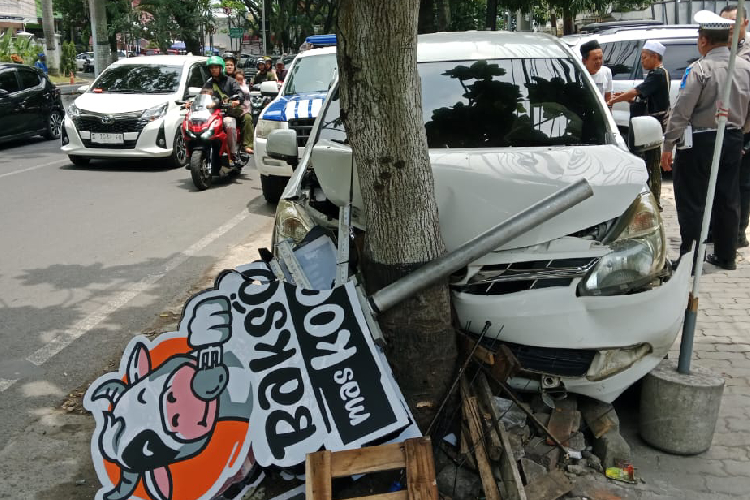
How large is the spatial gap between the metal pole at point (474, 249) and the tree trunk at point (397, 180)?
0.07 m

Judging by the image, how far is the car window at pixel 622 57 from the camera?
38.3 feet

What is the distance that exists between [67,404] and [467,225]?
2.54 metres

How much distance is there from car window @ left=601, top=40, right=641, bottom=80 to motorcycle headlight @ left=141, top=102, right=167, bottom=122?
7.02 m

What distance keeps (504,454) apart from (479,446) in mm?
110

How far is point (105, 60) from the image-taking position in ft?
85.0

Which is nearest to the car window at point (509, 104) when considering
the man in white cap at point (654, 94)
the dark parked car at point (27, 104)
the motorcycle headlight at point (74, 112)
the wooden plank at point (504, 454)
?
the wooden plank at point (504, 454)

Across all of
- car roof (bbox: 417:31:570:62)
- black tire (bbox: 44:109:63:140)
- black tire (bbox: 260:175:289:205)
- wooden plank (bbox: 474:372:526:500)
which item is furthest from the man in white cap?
black tire (bbox: 44:109:63:140)

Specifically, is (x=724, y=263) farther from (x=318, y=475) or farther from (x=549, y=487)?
(x=318, y=475)

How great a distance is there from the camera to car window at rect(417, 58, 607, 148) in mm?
4766

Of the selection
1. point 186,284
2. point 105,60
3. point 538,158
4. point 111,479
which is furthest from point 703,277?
point 105,60

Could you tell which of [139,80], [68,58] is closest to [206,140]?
[139,80]

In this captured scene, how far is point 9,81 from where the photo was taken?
15.9 metres

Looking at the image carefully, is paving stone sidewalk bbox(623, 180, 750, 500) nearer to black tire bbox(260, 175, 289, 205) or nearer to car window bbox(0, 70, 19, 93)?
black tire bbox(260, 175, 289, 205)

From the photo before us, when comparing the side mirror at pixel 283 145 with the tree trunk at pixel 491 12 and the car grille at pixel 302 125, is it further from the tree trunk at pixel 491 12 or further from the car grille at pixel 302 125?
the tree trunk at pixel 491 12
